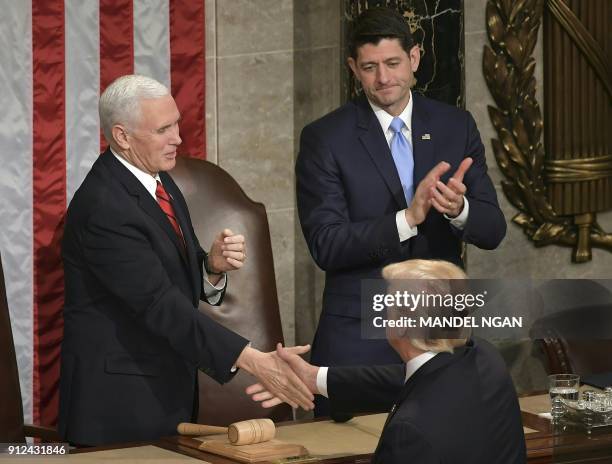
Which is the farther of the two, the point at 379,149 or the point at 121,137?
the point at 379,149

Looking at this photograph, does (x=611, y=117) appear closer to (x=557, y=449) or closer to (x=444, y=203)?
(x=444, y=203)

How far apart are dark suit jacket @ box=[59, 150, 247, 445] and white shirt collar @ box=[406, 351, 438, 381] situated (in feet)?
3.65

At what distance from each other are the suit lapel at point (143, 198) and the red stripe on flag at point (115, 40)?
1725 mm

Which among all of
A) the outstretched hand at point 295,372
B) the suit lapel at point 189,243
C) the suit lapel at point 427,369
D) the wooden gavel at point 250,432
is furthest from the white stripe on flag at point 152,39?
the suit lapel at point 427,369

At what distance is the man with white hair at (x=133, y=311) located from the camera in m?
3.60

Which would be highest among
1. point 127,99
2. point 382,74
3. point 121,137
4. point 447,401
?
point 382,74

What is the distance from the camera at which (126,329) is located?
3.64 meters

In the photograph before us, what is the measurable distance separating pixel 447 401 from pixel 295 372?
102 centimetres

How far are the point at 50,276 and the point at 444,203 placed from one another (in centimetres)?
210

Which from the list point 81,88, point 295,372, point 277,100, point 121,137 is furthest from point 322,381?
point 277,100

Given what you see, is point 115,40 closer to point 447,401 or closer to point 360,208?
point 360,208

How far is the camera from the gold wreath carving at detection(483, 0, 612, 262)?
18.2ft

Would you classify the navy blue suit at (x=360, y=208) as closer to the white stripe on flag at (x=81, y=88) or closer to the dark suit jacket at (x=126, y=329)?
the dark suit jacket at (x=126, y=329)

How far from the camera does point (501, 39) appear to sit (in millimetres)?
5570
